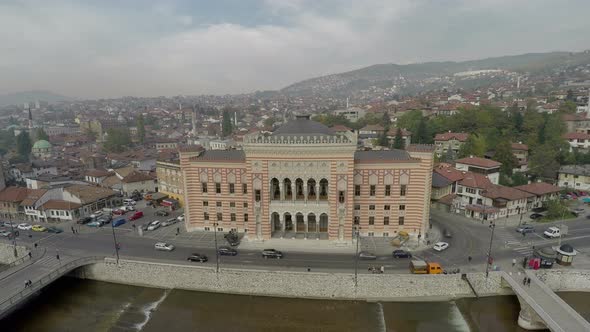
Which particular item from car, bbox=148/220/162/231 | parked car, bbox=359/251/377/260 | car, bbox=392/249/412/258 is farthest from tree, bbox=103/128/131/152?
car, bbox=392/249/412/258

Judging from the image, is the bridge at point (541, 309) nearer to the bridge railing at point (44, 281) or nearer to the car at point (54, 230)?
the bridge railing at point (44, 281)

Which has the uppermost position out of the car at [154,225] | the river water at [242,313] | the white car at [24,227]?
the car at [154,225]

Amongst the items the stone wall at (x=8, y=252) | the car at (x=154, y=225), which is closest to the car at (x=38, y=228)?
the stone wall at (x=8, y=252)

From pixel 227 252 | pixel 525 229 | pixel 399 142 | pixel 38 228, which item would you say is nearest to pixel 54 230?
pixel 38 228

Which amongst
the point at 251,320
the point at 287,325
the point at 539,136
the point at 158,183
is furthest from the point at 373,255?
the point at 539,136

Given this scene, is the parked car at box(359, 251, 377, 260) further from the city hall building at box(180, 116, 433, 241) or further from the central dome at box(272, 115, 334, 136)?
the central dome at box(272, 115, 334, 136)

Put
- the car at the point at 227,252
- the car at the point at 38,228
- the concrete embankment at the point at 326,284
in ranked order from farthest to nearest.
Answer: the car at the point at 38,228, the car at the point at 227,252, the concrete embankment at the point at 326,284
